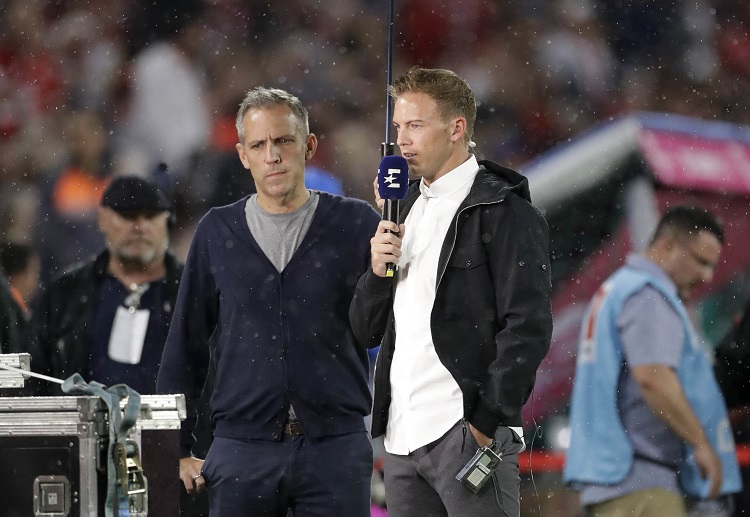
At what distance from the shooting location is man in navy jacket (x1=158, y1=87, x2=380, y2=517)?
2.51 m

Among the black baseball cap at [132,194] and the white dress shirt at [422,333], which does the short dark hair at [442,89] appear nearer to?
the white dress shirt at [422,333]

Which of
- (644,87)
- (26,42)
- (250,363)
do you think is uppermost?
(26,42)

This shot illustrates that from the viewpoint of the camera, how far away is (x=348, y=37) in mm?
4391

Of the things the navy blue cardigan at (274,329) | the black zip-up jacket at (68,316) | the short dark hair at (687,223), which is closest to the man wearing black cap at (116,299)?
the black zip-up jacket at (68,316)

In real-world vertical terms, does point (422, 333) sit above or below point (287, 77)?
below

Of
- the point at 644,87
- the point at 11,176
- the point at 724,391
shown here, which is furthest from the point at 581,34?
the point at 11,176

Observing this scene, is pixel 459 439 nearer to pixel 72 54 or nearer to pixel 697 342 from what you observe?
pixel 697 342

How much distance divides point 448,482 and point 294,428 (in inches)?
20.3

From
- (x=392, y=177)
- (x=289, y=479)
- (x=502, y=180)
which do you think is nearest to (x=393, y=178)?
(x=392, y=177)

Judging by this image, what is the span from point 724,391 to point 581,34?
1520 mm

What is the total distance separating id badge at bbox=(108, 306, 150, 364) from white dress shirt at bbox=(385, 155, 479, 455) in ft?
7.13

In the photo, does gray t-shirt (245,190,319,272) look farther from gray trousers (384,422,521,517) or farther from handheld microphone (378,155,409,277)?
gray trousers (384,422,521,517)

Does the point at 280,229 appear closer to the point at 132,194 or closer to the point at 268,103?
the point at 268,103

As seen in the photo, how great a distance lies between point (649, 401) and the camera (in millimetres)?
4078
